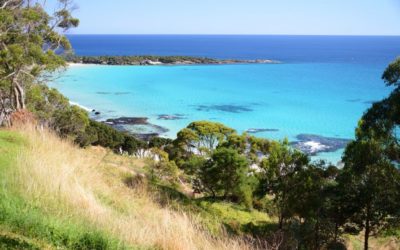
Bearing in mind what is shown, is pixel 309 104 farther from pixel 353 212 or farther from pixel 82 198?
pixel 82 198

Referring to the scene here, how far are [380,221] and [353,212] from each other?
1.36m

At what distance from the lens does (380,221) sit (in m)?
15.3

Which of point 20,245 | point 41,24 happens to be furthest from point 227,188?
point 20,245

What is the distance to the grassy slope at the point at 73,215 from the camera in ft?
14.3

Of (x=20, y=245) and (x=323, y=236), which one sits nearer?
(x=20, y=245)

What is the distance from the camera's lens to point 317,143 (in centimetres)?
3741

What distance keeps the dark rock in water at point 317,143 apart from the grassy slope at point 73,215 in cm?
2972

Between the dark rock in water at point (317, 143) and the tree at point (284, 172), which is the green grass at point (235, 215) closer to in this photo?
the tree at point (284, 172)

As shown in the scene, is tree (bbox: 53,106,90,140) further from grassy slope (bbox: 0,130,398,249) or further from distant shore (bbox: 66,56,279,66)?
distant shore (bbox: 66,56,279,66)

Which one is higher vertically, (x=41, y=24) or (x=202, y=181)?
(x=41, y=24)

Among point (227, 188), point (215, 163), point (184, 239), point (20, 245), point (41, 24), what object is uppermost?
point (41, 24)

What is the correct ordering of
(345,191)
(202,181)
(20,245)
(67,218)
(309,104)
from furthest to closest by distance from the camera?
(309,104)
(202,181)
(345,191)
(67,218)
(20,245)

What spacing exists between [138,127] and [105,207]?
38.0 m

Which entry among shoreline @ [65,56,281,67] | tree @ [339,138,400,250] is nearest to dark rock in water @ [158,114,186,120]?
tree @ [339,138,400,250]
